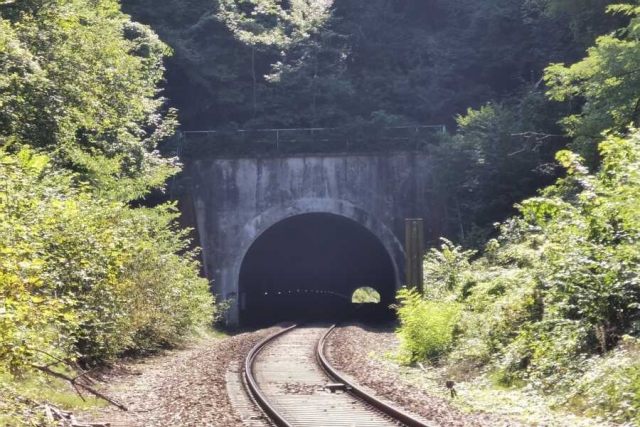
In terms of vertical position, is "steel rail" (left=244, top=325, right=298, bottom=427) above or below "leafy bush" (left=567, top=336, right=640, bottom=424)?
below

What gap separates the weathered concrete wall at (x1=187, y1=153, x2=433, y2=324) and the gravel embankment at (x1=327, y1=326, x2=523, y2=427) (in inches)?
298

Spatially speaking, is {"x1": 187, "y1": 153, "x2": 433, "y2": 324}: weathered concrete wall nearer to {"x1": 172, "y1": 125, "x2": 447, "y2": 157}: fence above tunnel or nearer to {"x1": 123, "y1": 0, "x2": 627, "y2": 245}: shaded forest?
{"x1": 172, "y1": 125, "x2": 447, "y2": 157}: fence above tunnel

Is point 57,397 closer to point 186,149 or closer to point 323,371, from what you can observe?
point 323,371

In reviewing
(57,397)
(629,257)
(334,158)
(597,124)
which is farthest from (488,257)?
(57,397)

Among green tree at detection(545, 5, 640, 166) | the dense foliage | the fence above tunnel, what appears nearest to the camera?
the dense foliage

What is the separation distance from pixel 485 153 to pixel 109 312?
15614 mm

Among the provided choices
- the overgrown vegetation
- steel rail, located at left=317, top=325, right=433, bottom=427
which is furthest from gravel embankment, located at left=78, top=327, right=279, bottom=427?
steel rail, located at left=317, top=325, right=433, bottom=427

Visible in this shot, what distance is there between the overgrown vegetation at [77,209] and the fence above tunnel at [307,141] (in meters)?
3.94

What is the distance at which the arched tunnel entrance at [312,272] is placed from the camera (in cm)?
3856

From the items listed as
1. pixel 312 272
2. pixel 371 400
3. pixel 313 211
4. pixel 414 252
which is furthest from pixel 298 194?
pixel 371 400

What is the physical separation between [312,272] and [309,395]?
34850 millimetres

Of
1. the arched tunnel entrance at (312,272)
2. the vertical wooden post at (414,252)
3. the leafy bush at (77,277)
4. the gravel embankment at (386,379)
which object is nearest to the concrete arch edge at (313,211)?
the arched tunnel entrance at (312,272)

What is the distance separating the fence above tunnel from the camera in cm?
3178

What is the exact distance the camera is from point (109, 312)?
1470cm
